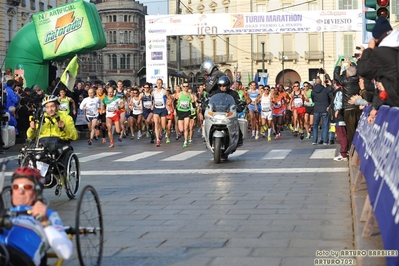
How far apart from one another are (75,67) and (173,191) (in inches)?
578

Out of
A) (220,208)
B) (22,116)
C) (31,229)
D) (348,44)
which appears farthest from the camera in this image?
(348,44)

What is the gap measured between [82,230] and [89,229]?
0.11 m

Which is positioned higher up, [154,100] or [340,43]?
[340,43]

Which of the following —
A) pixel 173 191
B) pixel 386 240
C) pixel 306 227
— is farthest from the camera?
pixel 173 191

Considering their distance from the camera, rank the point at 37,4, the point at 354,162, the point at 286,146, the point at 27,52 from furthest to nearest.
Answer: the point at 37,4 → the point at 27,52 → the point at 286,146 → the point at 354,162

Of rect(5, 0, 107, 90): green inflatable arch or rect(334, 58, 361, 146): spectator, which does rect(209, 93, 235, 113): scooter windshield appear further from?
rect(5, 0, 107, 90): green inflatable arch

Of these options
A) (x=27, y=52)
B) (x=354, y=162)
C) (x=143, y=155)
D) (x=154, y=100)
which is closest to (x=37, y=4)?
(x=27, y=52)

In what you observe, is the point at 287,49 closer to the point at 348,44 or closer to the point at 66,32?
the point at 348,44

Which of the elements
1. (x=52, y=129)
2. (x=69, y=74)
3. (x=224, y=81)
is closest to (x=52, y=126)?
(x=52, y=129)

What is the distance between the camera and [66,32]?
27719 mm

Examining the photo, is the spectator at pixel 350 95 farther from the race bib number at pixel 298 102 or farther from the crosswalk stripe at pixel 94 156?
the race bib number at pixel 298 102

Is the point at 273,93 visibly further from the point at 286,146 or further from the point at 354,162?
the point at 354,162

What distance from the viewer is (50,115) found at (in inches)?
418

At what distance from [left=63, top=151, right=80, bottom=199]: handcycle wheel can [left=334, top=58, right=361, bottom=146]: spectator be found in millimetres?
5690
